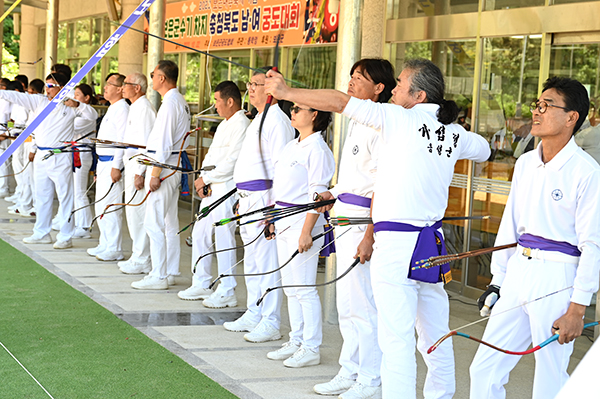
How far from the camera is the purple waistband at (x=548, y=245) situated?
101 inches

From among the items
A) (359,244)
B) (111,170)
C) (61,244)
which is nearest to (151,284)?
(111,170)

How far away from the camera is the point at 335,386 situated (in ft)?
11.6

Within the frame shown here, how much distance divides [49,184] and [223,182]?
3.01 meters

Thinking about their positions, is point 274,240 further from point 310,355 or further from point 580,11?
point 580,11

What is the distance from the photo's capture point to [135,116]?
602 cm

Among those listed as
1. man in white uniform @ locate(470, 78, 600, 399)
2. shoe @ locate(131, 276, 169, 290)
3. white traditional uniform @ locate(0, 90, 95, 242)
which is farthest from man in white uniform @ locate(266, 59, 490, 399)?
white traditional uniform @ locate(0, 90, 95, 242)

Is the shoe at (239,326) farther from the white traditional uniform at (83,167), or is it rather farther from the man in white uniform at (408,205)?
the white traditional uniform at (83,167)

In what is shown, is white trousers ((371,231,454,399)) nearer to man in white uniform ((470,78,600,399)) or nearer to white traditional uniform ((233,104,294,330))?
man in white uniform ((470,78,600,399))

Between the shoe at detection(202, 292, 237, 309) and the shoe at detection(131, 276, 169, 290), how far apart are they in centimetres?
58

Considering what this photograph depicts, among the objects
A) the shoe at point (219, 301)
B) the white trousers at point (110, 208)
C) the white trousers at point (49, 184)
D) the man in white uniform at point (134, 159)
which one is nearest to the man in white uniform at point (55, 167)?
the white trousers at point (49, 184)

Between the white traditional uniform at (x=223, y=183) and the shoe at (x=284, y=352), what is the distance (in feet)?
3.88

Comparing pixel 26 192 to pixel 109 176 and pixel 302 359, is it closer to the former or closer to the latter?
pixel 109 176

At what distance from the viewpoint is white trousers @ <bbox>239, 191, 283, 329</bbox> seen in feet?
14.7

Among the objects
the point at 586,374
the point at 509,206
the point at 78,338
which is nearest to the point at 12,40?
the point at 78,338
